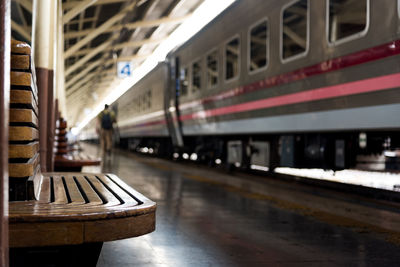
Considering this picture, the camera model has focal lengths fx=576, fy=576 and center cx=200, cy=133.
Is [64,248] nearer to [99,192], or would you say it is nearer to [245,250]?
[99,192]

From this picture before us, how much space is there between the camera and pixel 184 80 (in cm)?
1429

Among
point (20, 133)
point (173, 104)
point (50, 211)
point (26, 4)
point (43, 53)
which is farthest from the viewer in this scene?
point (173, 104)

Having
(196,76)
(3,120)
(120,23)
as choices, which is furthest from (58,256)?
(120,23)

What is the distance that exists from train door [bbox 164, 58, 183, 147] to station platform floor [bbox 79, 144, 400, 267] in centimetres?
760

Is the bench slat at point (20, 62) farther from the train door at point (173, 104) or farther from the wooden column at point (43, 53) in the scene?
the train door at point (173, 104)

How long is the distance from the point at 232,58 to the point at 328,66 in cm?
374

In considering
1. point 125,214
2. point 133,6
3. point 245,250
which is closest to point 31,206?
point 125,214

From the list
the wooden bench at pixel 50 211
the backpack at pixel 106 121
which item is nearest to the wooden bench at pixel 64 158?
the wooden bench at pixel 50 211

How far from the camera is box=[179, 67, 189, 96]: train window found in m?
14.0

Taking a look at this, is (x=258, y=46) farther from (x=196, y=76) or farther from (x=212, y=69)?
(x=196, y=76)

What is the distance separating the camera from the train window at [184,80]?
550 inches

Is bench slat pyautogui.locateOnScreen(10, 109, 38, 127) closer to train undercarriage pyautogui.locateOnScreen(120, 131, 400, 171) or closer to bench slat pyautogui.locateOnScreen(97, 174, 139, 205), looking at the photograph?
bench slat pyautogui.locateOnScreen(97, 174, 139, 205)

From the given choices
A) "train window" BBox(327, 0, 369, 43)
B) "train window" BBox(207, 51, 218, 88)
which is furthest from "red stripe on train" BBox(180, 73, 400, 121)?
"train window" BBox(207, 51, 218, 88)

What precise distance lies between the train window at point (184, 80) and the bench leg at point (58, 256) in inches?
441
